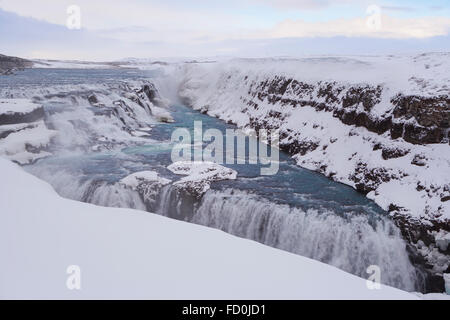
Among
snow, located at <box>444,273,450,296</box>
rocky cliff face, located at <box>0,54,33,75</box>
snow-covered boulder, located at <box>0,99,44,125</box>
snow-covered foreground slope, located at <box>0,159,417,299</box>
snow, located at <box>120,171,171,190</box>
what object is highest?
rocky cliff face, located at <box>0,54,33,75</box>

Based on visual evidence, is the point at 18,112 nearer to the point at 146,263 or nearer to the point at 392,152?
the point at 146,263

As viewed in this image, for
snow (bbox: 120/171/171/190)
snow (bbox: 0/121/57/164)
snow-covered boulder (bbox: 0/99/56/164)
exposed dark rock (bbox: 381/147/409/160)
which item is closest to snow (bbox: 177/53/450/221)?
exposed dark rock (bbox: 381/147/409/160)

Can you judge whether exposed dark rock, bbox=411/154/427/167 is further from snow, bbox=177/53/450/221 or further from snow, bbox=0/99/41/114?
snow, bbox=0/99/41/114

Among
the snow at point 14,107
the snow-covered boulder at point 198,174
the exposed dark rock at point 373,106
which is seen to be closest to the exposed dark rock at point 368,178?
the exposed dark rock at point 373,106

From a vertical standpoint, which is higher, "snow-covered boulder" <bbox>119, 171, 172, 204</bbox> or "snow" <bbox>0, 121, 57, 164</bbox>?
"snow" <bbox>0, 121, 57, 164</bbox>
